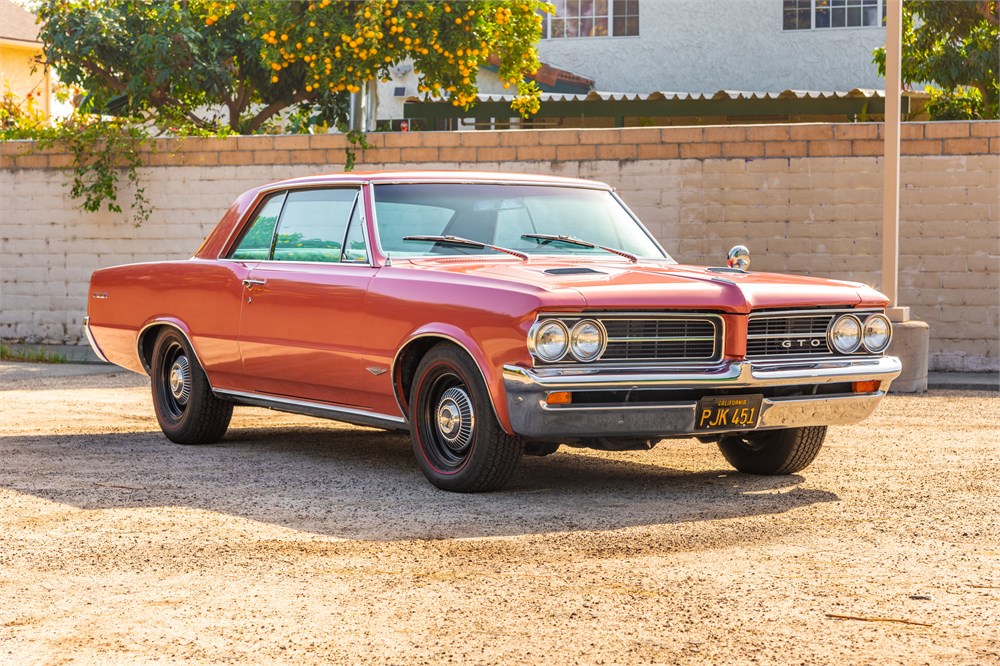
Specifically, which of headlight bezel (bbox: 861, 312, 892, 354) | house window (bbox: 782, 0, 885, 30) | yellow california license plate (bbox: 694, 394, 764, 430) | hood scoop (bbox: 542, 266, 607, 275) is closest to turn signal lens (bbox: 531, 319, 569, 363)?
hood scoop (bbox: 542, 266, 607, 275)

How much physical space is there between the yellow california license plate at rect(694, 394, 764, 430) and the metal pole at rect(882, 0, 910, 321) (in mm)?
6129

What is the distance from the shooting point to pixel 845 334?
23.8 feet

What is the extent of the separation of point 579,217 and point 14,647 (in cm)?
434

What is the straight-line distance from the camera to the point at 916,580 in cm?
534

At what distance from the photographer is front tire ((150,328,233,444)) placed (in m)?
8.91

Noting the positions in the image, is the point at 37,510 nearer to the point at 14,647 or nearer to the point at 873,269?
the point at 14,647

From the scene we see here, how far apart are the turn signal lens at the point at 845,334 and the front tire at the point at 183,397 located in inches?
142

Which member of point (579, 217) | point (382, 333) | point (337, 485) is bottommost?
point (337, 485)

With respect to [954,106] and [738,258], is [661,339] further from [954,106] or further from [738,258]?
[954,106]

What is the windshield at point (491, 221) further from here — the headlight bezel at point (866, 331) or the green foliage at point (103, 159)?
the green foliage at point (103, 159)

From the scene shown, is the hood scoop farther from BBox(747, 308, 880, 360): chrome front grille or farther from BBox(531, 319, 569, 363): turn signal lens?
BBox(747, 308, 880, 360): chrome front grille

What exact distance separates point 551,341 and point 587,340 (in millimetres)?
158

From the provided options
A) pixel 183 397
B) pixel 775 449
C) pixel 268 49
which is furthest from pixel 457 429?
pixel 268 49

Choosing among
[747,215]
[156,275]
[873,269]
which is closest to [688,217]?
[747,215]
